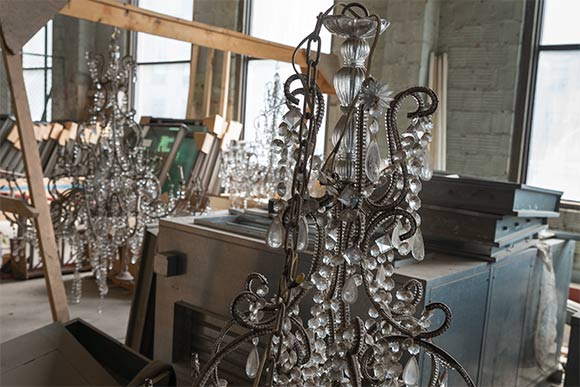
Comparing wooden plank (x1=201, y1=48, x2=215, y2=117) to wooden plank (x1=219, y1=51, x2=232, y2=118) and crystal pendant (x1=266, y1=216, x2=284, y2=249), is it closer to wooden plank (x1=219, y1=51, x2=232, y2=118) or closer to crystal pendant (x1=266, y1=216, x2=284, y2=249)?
wooden plank (x1=219, y1=51, x2=232, y2=118)

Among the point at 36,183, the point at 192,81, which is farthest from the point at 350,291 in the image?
the point at 192,81

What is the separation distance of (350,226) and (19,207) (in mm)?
2277

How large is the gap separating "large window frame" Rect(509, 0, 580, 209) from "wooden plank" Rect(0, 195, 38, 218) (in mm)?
3224

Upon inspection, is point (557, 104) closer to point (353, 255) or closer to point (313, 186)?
point (313, 186)

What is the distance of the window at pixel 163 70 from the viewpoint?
711 centimetres

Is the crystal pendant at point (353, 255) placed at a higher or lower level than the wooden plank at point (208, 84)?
lower

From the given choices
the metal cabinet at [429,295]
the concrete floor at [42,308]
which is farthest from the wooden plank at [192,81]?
the metal cabinet at [429,295]

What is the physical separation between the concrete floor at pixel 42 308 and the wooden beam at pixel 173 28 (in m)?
1.86

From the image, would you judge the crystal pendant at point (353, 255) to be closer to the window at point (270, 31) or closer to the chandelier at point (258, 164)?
the chandelier at point (258, 164)

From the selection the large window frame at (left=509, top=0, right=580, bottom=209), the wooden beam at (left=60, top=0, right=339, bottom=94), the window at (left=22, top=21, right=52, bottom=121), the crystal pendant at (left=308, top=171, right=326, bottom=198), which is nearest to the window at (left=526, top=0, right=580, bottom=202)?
the large window frame at (left=509, top=0, right=580, bottom=209)

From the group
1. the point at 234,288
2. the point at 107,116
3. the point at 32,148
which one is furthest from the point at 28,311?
the point at 234,288

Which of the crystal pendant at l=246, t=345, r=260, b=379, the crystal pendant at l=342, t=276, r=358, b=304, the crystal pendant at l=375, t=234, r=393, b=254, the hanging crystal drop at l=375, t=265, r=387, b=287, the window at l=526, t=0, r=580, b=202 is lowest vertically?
the crystal pendant at l=246, t=345, r=260, b=379

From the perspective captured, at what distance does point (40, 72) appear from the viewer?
9.03 meters

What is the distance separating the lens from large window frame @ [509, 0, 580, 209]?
4.07m
